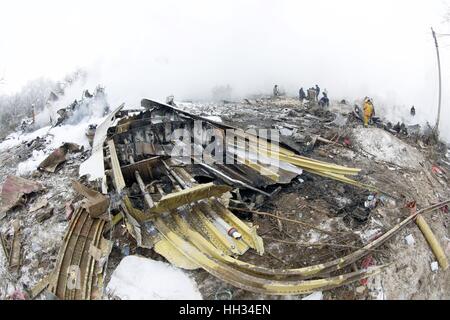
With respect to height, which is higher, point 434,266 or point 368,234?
point 368,234

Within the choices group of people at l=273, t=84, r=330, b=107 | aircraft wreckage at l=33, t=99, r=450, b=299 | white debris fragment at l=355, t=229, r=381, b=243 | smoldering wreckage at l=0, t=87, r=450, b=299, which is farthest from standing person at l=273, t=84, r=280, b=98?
white debris fragment at l=355, t=229, r=381, b=243

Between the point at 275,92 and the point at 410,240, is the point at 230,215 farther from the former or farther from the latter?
the point at 275,92

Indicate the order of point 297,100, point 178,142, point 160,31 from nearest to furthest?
point 178,142 → point 297,100 → point 160,31

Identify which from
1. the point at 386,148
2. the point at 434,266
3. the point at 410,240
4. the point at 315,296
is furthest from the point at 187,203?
the point at 386,148

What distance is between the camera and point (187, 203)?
19.7ft

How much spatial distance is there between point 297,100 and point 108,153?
26.8 feet

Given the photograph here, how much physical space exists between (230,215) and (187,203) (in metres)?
0.69

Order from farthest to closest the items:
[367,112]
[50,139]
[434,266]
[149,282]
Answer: [367,112], [50,139], [434,266], [149,282]

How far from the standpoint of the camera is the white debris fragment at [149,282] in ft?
16.8

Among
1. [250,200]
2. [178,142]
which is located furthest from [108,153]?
[250,200]

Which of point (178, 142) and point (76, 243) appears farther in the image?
point (178, 142)

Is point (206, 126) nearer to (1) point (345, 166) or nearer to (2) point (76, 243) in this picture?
(1) point (345, 166)

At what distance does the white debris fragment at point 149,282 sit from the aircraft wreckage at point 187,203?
0.58ft

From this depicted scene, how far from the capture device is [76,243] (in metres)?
5.94
